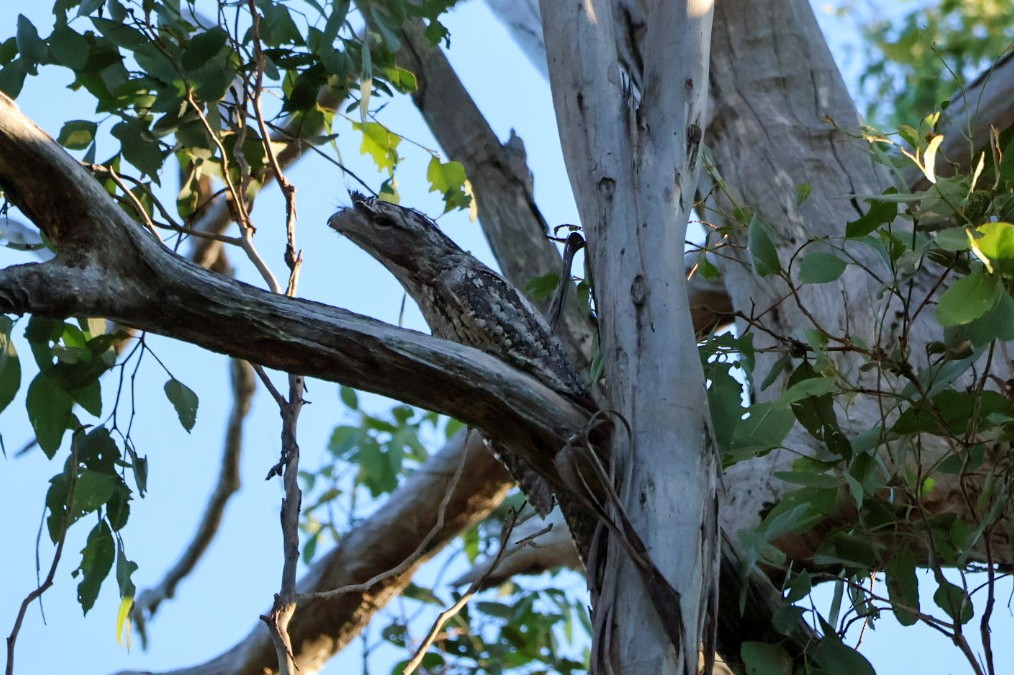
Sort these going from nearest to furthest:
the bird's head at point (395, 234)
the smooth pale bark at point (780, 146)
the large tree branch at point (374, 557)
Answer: the bird's head at point (395, 234), the smooth pale bark at point (780, 146), the large tree branch at point (374, 557)

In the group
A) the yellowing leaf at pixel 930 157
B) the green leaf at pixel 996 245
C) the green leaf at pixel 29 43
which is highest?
the green leaf at pixel 29 43

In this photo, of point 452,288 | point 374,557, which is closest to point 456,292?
point 452,288

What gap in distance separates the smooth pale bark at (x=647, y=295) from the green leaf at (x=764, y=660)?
108 millimetres

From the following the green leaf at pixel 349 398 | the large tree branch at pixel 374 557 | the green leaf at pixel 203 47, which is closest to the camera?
the green leaf at pixel 203 47

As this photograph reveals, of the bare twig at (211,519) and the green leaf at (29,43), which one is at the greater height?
the bare twig at (211,519)

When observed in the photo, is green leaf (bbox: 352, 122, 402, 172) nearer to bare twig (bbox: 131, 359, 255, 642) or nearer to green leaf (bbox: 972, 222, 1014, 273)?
green leaf (bbox: 972, 222, 1014, 273)

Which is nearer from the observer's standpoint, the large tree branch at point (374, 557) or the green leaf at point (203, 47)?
the green leaf at point (203, 47)

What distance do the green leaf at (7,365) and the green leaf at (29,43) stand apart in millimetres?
373

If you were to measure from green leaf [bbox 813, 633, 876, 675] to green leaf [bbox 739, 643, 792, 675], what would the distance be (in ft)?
0.13

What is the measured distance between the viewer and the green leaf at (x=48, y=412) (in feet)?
4.66

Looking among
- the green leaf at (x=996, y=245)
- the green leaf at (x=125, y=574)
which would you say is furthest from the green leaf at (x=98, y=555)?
the green leaf at (x=996, y=245)

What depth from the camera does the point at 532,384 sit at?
1.04m

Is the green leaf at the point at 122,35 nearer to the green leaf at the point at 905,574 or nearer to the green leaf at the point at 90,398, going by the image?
the green leaf at the point at 90,398

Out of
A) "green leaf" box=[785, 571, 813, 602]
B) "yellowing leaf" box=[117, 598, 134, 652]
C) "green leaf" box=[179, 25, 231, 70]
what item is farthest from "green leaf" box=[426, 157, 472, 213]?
"green leaf" box=[785, 571, 813, 602]
